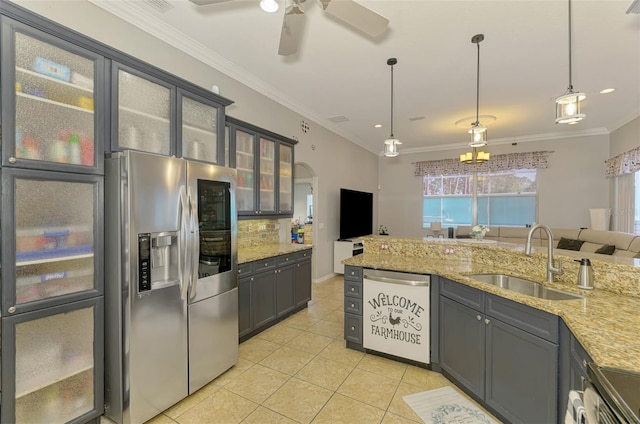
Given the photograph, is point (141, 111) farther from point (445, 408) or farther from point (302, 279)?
point (445, 408)

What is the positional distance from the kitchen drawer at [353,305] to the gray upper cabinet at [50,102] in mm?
2392

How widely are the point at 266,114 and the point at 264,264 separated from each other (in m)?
2.11

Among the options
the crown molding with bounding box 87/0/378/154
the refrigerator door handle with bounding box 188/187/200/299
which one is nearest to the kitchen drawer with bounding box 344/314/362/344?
the refrigerator door handle with bounding box 188/187/200/299

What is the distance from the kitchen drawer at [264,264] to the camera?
319 centimetres

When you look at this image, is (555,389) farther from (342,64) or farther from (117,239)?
(342,64)

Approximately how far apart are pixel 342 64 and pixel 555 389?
3.37 meters

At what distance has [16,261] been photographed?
1545 mm

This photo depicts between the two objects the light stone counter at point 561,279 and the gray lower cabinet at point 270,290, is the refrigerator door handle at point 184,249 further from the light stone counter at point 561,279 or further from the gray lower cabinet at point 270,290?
the light stone counter at point 561,279

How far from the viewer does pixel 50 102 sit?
5.52 ft

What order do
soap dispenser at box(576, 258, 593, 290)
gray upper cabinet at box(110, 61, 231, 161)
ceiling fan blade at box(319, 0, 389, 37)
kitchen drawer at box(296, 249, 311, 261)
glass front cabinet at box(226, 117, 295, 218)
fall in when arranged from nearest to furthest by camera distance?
ceiling fan blade at box(319, 0, 389, 37), soap dispenser at box(576, 258, 593, 290), gray upper cabinet at box(110, 61, 231, 161), glass front cabinet at box(226, 117, 295, 218), kitchen drawer at box(296, 249, 311, 261)

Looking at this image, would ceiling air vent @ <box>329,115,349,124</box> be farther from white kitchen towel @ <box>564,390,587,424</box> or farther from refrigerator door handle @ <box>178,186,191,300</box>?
white kitchen towel @ <box>564,390,587,424</box>

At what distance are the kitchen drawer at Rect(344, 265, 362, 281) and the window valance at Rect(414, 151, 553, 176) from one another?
5617 millimetres

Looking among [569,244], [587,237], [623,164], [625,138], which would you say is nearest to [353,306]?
[569,244]

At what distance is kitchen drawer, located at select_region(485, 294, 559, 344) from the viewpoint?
160cm
